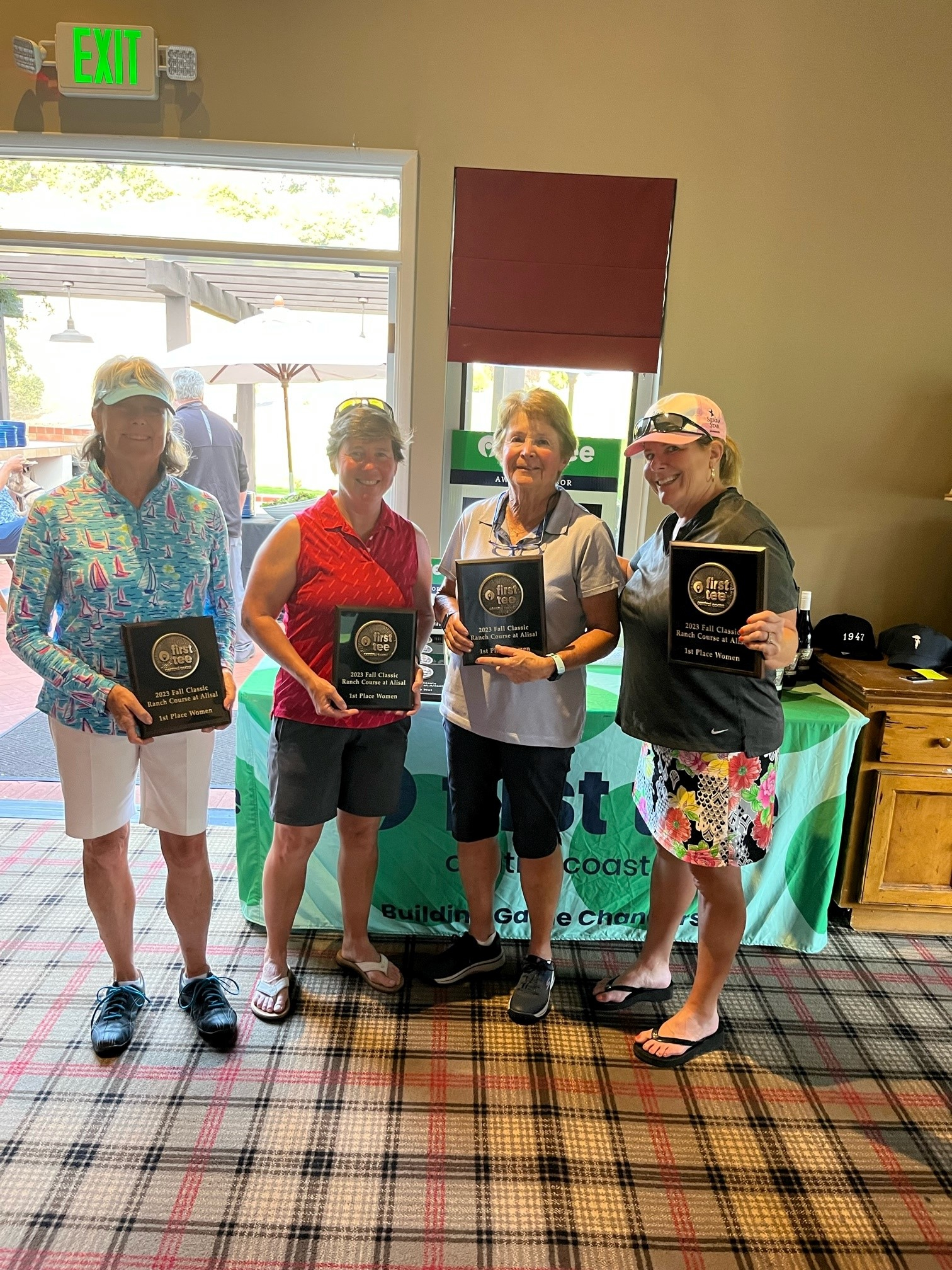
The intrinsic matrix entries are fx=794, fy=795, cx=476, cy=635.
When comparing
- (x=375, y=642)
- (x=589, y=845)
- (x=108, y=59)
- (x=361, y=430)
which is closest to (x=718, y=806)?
(x=589, y=845)

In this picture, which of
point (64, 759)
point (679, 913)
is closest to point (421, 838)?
point (679, 913)

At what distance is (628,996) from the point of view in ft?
7.26

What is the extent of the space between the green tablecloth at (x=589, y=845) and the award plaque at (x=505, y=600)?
55cm

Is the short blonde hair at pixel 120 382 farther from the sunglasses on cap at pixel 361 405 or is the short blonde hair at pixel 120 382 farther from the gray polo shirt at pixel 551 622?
the gray polo shirt at pixel 551 622

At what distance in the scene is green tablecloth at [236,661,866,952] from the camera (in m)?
2.36

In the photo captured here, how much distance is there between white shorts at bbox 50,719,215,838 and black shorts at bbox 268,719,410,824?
0.18 metres

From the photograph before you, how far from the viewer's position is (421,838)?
2398mm

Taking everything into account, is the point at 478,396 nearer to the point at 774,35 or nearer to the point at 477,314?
the point at 477,314

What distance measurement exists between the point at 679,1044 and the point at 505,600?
1230 millimetres

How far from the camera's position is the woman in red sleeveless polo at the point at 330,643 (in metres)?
1.86

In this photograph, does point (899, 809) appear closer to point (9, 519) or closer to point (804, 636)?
point (804, 636)

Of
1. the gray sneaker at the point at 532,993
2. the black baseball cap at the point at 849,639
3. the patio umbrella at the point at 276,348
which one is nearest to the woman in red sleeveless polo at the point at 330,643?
the gray sneaker at the point at 532,993

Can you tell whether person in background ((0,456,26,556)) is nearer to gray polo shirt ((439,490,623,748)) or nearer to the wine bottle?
gray polo shirt ((439,490,623,748))

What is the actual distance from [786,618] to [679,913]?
0.94m
